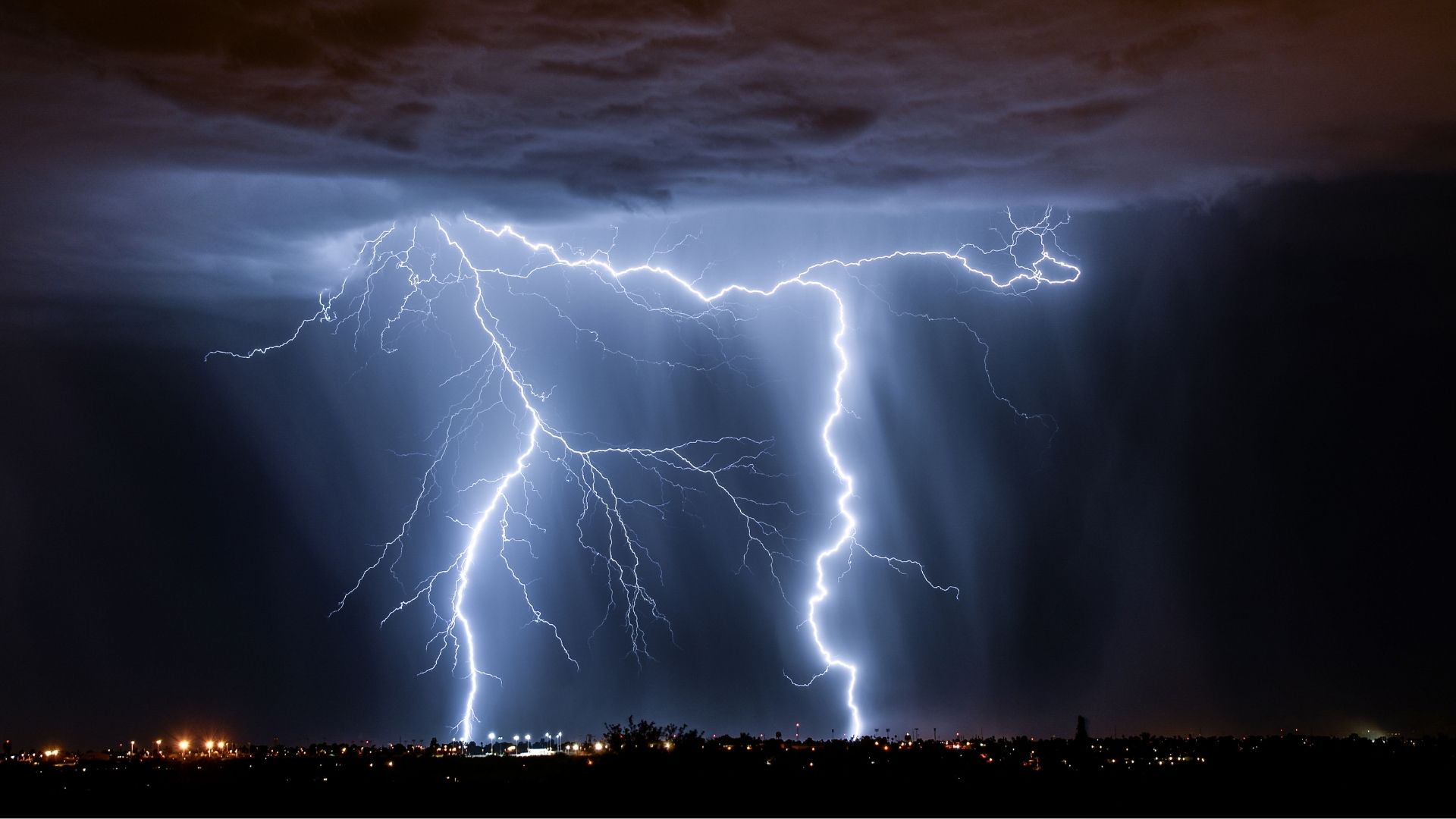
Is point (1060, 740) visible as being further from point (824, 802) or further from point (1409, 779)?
point (824, 802)

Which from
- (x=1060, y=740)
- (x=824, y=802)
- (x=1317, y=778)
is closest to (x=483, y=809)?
(x=824, y=802)

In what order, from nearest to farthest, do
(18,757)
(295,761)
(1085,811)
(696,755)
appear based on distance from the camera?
1. (1085,811)
2. (696,755)
3. (295,761)
4. (18,757)

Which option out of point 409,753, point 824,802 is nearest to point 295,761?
point 409,753

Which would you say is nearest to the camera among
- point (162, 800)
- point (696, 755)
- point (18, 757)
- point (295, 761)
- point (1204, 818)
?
point (1204, 818)

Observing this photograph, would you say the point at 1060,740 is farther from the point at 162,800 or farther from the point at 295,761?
the point at 162,800

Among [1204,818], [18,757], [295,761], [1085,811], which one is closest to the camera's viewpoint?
[1204,818]

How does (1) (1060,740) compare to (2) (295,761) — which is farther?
(1) (1060,740)
